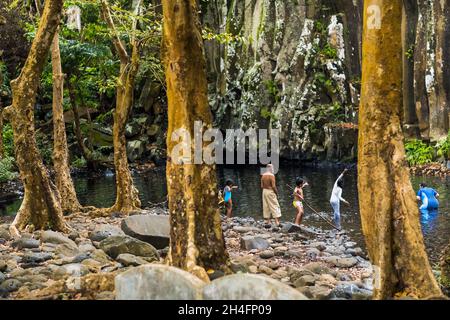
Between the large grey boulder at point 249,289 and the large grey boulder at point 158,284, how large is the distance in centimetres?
17

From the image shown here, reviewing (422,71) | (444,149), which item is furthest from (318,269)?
(422,71)

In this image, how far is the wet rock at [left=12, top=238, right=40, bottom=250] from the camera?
8.93 meters

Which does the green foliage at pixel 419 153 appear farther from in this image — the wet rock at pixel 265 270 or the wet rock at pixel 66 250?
the wet rock at pixel 66 250

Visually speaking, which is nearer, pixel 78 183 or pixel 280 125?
pixel 78 183

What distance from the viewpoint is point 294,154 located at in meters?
34.0

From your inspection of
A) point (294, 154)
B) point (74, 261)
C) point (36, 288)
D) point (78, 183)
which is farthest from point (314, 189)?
point (36, 288)

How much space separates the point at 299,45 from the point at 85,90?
14.8 metres

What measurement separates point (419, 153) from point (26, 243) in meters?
25.2

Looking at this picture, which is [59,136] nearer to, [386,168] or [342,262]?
[342,262]

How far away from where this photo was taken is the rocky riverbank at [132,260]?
236 inches

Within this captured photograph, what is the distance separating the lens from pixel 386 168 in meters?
5.75

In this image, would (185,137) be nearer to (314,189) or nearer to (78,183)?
(314,189)

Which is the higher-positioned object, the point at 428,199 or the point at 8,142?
the point at 8,142

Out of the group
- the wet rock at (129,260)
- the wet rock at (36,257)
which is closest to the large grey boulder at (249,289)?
the wet rock at (129,260)
